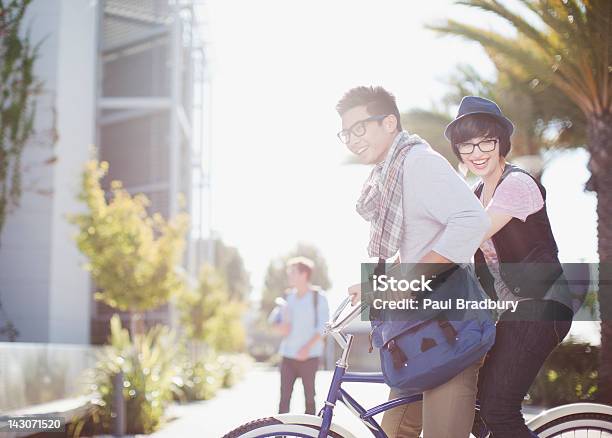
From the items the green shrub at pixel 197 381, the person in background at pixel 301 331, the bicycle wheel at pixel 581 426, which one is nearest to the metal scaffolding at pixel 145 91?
the green shrub at pixel 197 381

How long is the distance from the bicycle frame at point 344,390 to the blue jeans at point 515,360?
0.24 m

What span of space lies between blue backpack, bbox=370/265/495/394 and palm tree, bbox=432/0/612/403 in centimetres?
609

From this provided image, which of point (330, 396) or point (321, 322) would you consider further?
point (321, 322)

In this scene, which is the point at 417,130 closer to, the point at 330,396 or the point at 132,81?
the point at 330,396

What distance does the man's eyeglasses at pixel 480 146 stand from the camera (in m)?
3.01

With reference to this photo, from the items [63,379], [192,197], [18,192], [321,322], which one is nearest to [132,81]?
[192,197]

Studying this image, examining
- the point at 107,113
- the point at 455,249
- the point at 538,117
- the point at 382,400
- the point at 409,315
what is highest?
the point at 107,113

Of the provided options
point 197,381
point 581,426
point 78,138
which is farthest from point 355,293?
point 78,138

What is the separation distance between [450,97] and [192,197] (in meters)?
20.1

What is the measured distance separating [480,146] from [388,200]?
54cm

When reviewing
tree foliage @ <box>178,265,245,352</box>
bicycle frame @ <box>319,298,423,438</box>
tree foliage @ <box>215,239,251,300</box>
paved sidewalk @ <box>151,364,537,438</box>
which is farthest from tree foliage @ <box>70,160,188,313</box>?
Answer: tree foliage @ <box>215,239,251,300</box>

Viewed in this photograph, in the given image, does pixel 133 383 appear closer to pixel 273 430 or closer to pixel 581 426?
pixel 581 426

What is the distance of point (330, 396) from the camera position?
2734 mm

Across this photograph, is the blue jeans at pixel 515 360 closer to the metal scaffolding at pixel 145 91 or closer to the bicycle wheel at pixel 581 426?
the bicycle wheel at pixel 581 426
